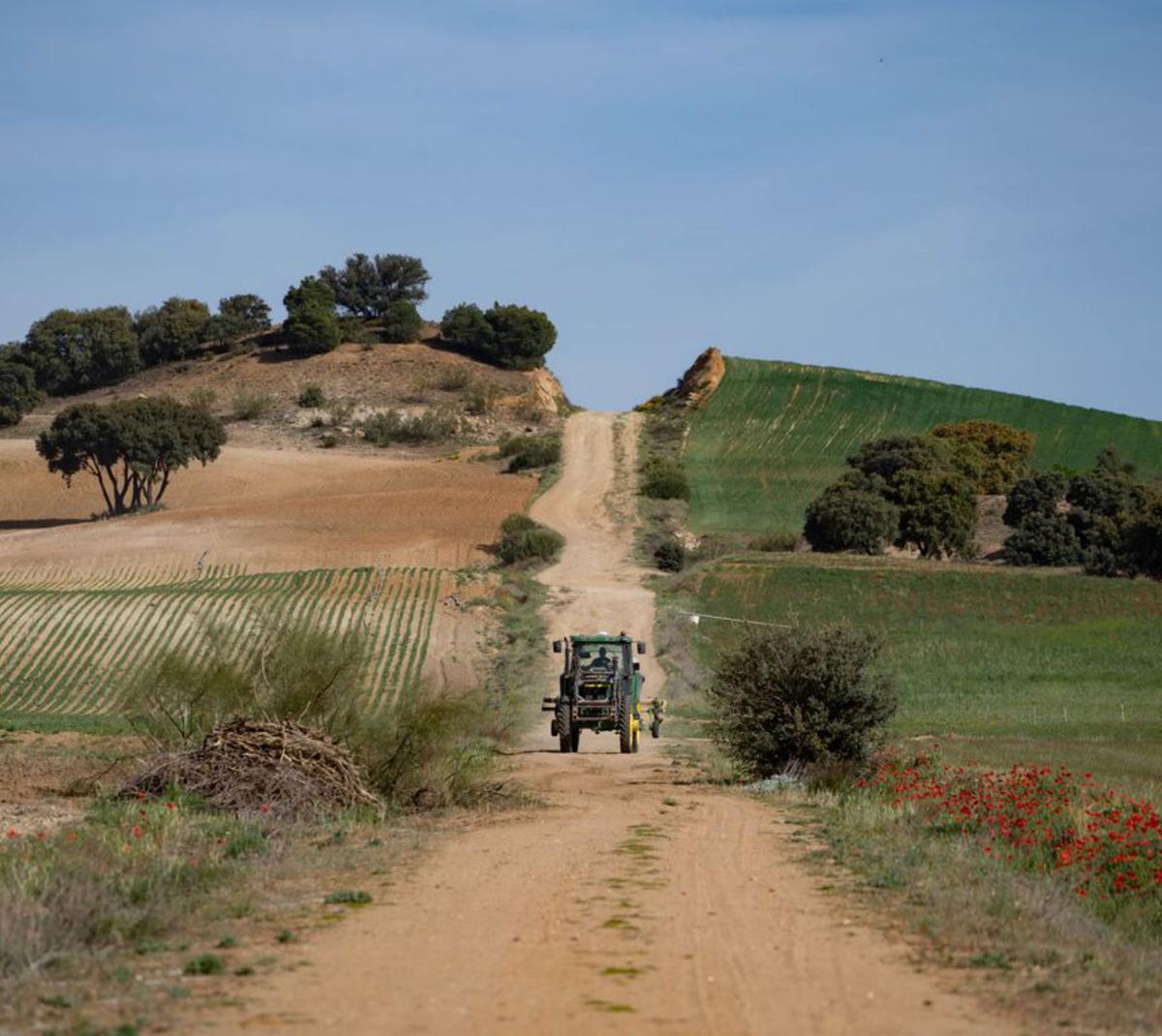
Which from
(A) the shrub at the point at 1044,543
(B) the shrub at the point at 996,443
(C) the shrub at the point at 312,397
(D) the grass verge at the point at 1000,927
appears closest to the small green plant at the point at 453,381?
(C) the shrub at the point at 312,397

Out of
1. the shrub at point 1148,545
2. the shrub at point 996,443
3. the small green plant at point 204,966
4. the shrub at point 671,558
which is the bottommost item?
the small green plant at point 204,966

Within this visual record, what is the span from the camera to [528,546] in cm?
7438

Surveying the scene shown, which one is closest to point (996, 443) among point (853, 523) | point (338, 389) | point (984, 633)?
point (853, 523)

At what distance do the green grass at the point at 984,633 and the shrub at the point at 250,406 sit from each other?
60.8 metres

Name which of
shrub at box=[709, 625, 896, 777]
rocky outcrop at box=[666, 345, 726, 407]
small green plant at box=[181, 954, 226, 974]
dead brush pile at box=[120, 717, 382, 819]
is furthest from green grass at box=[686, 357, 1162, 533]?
small green plant at box=[181, 954, 226, 974]

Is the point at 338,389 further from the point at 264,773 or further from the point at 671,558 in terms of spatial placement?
the point at 264,773

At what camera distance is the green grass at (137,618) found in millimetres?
45406

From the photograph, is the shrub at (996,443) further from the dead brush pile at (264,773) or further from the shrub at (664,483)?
the dead brush pile at (264,773)

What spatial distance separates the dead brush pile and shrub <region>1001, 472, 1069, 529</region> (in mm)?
Result: 73821

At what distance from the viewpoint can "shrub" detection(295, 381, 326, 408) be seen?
126 meters

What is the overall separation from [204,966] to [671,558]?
2497 inches

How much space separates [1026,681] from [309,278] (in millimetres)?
101454

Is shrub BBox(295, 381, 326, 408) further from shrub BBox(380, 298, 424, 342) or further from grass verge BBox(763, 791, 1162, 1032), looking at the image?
grass verge BBox(763, 791, 1162, 1032)

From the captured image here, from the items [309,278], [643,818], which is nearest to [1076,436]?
[309,278]
